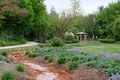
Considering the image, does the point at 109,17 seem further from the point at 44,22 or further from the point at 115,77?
the point at 115,77

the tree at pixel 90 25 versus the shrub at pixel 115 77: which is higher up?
the tree at pixel 90 25

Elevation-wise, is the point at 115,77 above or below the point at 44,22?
below

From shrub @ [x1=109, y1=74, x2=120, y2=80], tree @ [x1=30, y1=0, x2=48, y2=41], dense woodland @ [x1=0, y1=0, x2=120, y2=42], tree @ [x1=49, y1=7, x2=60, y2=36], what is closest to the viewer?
shrub @ [x1=109, y1=74, x2=120, y2=80]

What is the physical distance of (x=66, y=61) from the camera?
18031 mm

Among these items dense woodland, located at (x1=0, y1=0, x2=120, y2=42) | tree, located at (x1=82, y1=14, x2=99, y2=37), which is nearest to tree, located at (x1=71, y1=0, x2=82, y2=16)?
dense woodland, located at (x1=0, y1=0, x2=120, y2=42)

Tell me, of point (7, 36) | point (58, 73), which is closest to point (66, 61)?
point (58, 73)

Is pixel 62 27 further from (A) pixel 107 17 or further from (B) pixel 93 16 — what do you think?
(B) pixel 93 16

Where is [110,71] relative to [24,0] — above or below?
below

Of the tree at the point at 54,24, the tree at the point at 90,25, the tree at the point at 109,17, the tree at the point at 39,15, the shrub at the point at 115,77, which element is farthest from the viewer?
the tree at the point at 90,25

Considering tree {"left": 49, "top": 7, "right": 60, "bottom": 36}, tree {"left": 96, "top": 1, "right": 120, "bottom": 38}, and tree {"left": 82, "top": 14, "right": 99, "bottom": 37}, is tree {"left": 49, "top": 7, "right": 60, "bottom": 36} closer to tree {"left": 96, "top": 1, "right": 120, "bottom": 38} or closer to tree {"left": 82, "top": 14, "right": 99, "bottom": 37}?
tree {"left": 96, "top": 1, "right": 120, "bottom": 38}

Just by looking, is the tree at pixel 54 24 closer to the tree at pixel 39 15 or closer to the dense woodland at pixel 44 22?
the dense woodland at pixel 44 22

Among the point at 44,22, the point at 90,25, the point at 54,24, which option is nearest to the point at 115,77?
the point at 44,22

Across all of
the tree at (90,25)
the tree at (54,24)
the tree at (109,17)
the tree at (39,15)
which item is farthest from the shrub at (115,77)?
the tree at (90,25)

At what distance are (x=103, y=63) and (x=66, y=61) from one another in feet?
13.8
